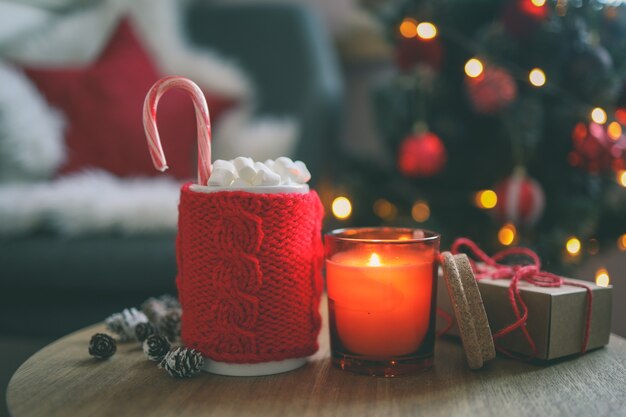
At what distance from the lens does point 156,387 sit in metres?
0.57

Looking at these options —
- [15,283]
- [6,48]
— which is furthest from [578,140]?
[6,48]

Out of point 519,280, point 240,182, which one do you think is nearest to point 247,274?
point 240,182

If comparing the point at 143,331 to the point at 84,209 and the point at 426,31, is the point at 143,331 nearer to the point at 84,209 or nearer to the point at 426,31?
the point at 84,209

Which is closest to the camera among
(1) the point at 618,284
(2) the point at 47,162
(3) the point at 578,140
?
(3) the point at 578,140

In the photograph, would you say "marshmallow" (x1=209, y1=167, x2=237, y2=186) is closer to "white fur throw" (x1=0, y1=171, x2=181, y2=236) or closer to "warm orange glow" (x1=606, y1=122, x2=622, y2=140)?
"white fur throw" (x1=0, y1=171, x2=181, y2=236)

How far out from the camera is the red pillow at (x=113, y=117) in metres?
1.47

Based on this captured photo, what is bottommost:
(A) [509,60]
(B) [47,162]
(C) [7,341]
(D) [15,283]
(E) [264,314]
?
(C) [7,341]

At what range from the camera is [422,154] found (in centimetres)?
131

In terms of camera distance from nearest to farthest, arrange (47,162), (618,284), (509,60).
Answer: (509,60) → (47,162) → (618,284)

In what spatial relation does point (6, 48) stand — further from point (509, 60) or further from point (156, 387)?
point (156, 387)

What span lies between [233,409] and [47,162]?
112 centimetres

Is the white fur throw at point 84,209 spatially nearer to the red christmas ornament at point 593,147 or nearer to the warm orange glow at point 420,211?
the warm orange glow at point 420,211

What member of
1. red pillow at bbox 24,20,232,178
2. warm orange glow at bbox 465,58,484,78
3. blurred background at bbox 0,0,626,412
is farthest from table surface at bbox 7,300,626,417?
red pillow at bbox 24,20,232,178

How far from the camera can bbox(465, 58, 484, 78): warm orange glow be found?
1.29 meters
